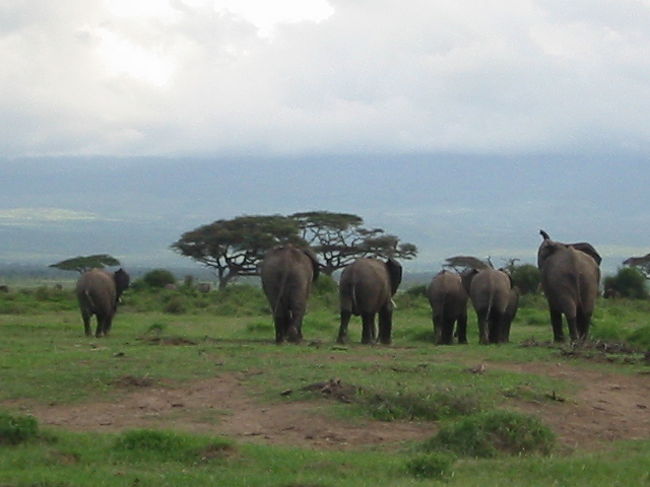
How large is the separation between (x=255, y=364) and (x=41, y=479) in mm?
6575

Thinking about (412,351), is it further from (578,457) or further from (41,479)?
(41,479)

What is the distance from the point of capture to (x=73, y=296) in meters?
42.4

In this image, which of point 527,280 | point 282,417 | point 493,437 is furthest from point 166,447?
point 527,280

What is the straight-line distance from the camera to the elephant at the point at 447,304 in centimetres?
2320

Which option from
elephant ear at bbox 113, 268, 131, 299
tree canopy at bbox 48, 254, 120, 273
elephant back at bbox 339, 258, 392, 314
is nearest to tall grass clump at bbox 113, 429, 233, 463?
elephant back at bbox 339, 258, 392, 314

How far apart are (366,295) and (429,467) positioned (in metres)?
11.9

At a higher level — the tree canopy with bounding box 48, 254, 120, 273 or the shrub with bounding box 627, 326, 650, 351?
the tree canopy with bounding box 48, 254, 120, 273

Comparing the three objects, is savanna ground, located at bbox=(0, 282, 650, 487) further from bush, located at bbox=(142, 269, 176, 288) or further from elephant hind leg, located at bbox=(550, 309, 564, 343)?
bush, located at bbox=(142, 269, 176, 288)

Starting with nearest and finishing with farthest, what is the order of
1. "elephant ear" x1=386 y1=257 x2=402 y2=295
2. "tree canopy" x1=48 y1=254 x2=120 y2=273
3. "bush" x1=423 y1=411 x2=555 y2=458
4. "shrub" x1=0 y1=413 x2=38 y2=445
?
1. "shrub" x1=0 y1=413 x2=38 y2=445
2. "bush" x1=423 y1=411 x2=555 y2=458
3. "elephant ear" x1=386 y1=257 x2=402 y2=295
4. "tree canopy" x1=48 y1=254 x2=120 y2=273

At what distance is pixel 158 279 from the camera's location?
170 feet

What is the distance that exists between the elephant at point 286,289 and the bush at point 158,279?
3023cm

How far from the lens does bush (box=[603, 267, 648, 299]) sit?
152 feet

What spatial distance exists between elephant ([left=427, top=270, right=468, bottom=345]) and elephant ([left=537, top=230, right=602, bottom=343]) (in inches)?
69.0

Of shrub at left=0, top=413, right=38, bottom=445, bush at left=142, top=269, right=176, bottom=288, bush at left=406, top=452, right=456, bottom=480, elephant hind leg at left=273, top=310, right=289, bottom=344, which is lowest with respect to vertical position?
bush at left=406, top=452, right=456, bottom=480
